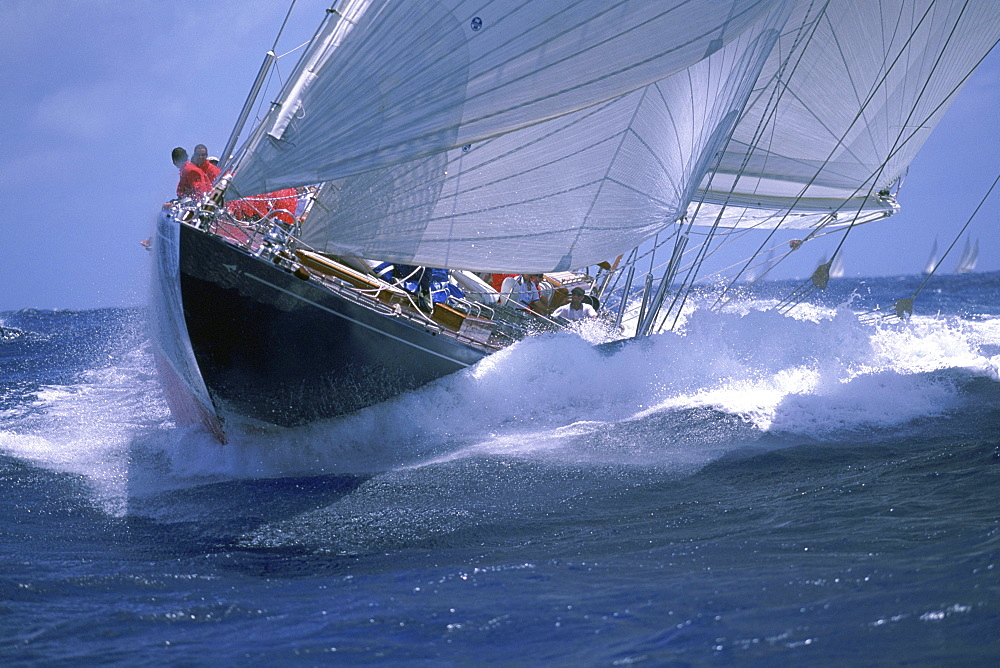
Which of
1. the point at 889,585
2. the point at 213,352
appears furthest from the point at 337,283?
the point at 889,585

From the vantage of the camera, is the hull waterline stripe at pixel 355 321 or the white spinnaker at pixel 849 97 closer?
the hull waterline stripe at pixel 355 321

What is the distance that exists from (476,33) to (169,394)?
4.11m

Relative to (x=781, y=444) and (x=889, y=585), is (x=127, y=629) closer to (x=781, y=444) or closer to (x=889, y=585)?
(x=889, y=585)

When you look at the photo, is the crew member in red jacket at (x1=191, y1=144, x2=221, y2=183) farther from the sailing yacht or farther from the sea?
the sea

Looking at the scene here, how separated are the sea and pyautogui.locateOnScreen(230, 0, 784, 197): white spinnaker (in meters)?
2.22

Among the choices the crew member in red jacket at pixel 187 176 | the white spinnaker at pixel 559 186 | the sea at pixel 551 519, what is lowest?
the sea at pixel 551 519

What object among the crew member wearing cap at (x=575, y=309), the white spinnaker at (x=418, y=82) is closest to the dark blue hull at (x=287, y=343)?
the white spinnaker at (x=418, y=82)

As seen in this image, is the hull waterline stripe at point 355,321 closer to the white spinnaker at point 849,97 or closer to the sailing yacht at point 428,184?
the sailing yacht at point 428,184

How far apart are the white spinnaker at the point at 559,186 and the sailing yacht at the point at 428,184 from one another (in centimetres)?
2

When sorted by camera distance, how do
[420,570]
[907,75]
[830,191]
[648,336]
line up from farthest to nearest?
[830,191]
[907,75]
[648,336]
[420,570]

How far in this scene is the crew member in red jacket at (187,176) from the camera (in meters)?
6.94

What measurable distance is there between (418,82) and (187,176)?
99.0 inches

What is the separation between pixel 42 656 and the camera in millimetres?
2969

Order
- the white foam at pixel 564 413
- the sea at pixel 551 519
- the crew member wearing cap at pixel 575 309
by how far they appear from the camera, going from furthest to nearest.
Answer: the crew member wearing cap at pixel 575 309 < the white foam at pixel 564 413 < the sea at pixel 551 519
